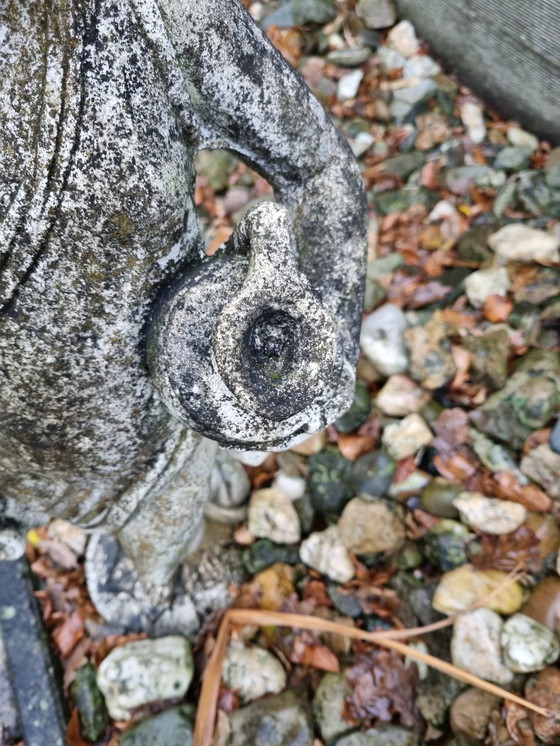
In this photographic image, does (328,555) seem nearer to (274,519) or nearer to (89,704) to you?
(274,519)

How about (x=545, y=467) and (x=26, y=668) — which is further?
(x=545, y=467)

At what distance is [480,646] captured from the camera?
2051 millimetres

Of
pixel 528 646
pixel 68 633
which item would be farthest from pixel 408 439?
pixel 68 633

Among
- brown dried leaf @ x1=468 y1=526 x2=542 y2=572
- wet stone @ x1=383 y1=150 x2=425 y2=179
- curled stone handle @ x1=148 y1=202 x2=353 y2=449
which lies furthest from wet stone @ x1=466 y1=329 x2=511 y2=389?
curled stone handle @ x1=148 y1=202 x2=353 y2=449

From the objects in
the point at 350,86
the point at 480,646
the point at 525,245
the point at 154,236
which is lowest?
the point at 480,646

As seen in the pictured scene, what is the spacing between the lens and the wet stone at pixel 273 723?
2.04 metres

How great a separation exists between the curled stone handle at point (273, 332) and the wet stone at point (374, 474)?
1570mm

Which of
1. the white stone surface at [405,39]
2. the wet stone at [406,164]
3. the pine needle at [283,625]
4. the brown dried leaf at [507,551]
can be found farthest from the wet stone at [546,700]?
the white stone surface at [405,39]

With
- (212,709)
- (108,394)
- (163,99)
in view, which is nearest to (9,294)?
(108,394)

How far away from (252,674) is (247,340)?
169 cm

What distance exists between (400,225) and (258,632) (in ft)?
6.94

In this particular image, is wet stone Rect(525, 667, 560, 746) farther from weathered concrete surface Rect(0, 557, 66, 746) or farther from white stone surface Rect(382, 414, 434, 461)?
weathered concrete surface Rect(0, 557, 66, 746)

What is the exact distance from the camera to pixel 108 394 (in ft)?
3.53

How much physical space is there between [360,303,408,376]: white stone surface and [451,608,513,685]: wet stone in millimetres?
1036
